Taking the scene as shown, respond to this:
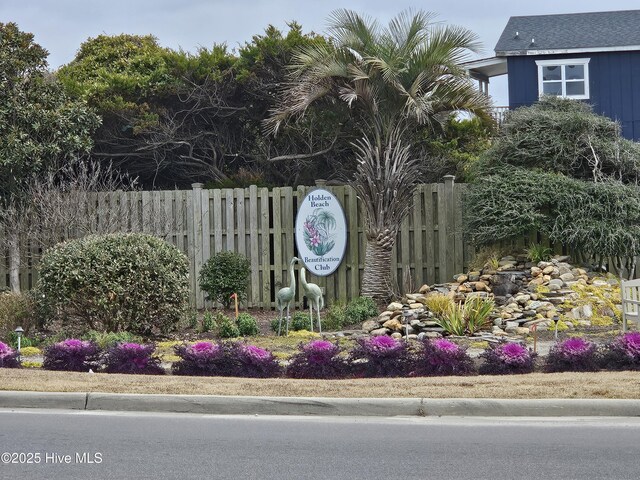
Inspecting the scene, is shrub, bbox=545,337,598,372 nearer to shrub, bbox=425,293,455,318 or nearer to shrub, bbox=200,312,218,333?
shrub, bbox=425,293,455,318

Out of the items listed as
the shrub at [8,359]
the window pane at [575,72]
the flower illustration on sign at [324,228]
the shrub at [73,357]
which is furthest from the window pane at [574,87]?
the shrub at [8,359]

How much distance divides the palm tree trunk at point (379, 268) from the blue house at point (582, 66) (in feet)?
28.7

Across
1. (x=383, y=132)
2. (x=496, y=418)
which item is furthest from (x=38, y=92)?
(x=496, y=418)

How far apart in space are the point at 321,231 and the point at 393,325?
428 cm

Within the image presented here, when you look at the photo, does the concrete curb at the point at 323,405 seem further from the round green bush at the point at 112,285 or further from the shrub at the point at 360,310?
the shrub at the point at 360,310

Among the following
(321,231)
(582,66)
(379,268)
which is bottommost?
(379,268)

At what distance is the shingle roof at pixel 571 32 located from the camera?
82.8 feet

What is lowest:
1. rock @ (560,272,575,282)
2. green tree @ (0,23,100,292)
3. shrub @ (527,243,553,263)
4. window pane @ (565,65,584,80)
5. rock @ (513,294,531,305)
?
rock @ (513,294,531,305)

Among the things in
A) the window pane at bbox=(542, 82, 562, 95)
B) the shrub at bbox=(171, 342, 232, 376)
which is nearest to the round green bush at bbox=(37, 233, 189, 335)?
the shrub at bbox=(171, 342, 232, 376)

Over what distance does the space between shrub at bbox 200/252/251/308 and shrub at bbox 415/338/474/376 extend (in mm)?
7904

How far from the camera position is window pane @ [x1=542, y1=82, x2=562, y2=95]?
2501cm

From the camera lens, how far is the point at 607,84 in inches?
977

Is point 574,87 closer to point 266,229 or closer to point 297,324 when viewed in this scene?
point 266,229

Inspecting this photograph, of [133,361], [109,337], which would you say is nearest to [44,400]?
[133,361]
